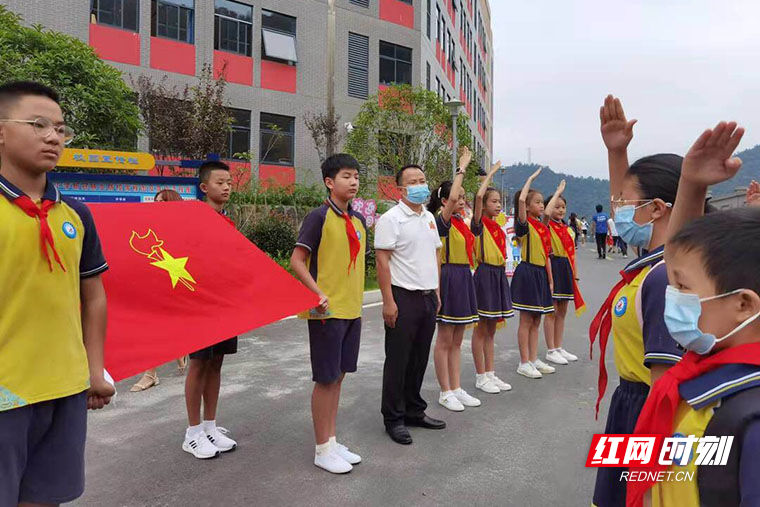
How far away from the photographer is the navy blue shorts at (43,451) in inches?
70.7

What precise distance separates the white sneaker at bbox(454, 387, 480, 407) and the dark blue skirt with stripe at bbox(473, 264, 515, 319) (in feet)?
2.64

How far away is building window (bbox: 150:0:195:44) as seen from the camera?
1756 cm

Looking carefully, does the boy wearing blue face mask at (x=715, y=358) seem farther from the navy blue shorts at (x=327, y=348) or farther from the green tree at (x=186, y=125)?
the green tree at (x=186, y=125)

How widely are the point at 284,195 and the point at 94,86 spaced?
6487 millimetres

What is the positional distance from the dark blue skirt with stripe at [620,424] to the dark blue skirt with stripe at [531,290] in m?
3.80

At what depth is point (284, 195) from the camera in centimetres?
1534

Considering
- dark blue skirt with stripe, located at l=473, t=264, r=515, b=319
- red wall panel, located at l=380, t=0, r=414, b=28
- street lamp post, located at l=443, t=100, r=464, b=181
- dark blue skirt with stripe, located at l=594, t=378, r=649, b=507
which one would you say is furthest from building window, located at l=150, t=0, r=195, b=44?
dark blue skirt with stripe, located at l=594, t=378, r=649, b=507

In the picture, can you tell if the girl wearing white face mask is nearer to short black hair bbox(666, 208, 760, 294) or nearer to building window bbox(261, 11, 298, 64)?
short black hair bbox(666, 208, 760, 294)

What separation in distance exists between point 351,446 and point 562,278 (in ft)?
11.8

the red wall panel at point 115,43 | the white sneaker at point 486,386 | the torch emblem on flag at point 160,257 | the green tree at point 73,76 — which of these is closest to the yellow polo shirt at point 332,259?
the torch emblem on flag at point 160,257

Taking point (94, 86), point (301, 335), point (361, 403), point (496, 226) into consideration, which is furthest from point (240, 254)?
point (94, 86)

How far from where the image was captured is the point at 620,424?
6.83ft

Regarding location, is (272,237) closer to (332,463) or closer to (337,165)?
(337,165)

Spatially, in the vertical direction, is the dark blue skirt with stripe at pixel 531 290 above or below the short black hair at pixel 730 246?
below
